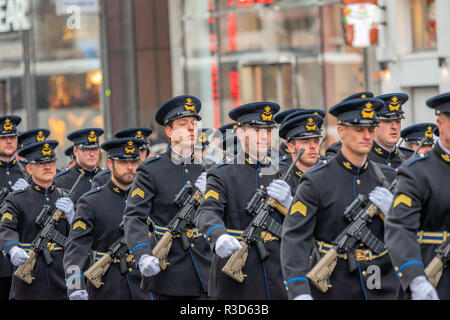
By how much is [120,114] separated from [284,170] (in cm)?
1499

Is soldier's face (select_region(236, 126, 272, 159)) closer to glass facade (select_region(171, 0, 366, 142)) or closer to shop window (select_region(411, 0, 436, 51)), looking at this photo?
shop window (select_region(411, 0, 436, 51))

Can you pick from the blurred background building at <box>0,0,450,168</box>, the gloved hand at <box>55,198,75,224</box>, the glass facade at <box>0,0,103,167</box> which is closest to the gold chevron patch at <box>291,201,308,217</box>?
the gloved hand at <box>55,198,75,224</box>

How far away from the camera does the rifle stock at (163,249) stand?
24.0 ft

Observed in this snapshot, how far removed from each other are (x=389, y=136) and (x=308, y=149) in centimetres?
69

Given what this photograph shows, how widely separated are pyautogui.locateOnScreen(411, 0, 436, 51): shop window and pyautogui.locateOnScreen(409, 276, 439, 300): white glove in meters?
11.1

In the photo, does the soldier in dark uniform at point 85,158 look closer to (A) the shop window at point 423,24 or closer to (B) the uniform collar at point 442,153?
(B) the uniform collar at point 442,153

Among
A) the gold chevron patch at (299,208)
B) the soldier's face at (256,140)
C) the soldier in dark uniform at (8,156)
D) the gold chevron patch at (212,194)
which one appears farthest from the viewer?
the soldier in dark uniform at (8,156)

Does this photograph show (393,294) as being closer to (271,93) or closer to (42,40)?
(271,93)

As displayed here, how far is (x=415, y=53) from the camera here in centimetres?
1569

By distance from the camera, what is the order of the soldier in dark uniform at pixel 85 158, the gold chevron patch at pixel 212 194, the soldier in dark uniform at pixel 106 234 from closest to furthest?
the gold chevron patch at pixel 212 194, the soldier in dark uniform at pixel 106 234, the soldier in dark uniform at pixel 85 158

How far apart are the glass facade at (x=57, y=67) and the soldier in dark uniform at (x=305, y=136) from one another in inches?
550

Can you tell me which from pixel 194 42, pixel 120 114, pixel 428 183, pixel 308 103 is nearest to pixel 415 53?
pixel 308 103

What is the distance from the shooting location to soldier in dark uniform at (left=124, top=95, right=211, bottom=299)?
24.1 ft

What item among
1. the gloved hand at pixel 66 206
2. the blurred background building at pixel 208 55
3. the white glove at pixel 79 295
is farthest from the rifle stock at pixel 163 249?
the blurred background building at pixel 208 55
